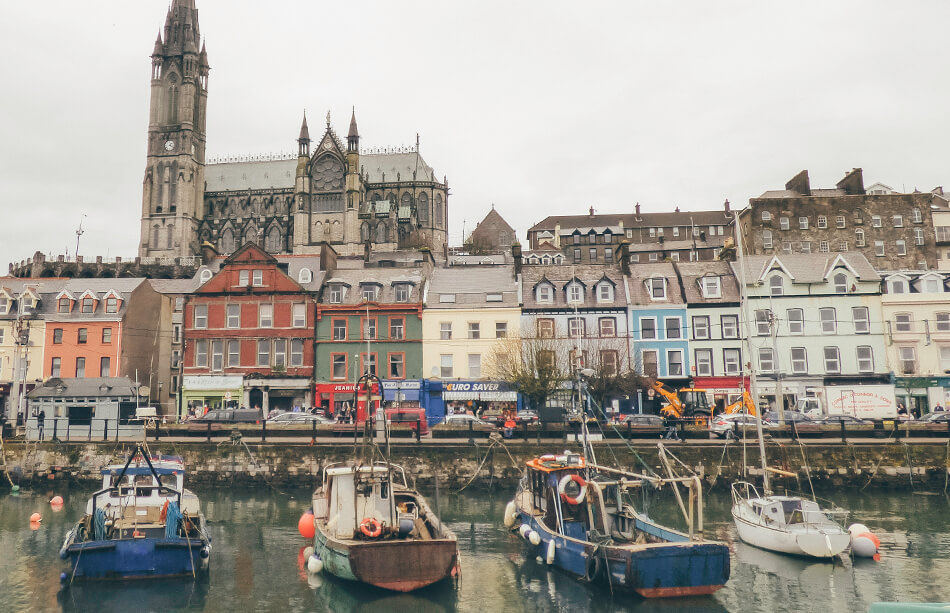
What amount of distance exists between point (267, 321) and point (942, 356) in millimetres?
48442

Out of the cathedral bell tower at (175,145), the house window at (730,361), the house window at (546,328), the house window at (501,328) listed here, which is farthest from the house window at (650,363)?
the cathedral bell tower at (175,145)

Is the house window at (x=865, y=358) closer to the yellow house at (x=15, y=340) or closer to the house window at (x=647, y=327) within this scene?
the house window at (x=647, y=327)

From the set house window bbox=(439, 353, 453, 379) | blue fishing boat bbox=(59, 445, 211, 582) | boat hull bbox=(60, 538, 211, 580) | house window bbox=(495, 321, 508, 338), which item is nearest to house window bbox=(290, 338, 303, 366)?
house window bbox=(439, 353, 453, 379)

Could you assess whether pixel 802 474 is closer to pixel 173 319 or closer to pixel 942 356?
pixel 942 356

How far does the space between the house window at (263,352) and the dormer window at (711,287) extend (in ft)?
106

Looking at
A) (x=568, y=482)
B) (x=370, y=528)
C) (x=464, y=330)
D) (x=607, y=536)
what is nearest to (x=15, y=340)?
(x=464, y=330)

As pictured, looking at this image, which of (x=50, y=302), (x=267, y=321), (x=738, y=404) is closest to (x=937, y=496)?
(x=738, y=404)

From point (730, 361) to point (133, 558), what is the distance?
40035mm

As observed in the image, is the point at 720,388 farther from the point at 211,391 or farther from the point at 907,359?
the point at 211,391

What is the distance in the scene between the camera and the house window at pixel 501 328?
49.4 metres

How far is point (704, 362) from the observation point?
157 feet

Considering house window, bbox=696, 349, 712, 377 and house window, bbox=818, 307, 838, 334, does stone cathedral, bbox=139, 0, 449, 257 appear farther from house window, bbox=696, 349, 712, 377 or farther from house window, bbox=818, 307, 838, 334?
house window, bbox=818, 307, 838, 334

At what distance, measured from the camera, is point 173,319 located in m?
66.4

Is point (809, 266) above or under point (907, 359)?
above
